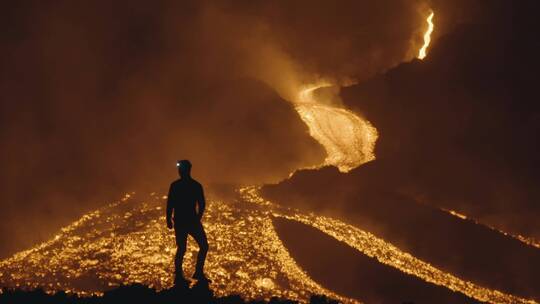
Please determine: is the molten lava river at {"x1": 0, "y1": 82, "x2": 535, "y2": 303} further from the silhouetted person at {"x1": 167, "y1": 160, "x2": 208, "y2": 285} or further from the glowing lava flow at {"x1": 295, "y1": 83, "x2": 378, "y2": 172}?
the glowing lava flow at {"x1": 295, "y1": 83, "x2": 378, "y2": 172}

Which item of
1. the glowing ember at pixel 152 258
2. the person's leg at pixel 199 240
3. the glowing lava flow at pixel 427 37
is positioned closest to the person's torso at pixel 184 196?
the person's leg at pixel 199 240

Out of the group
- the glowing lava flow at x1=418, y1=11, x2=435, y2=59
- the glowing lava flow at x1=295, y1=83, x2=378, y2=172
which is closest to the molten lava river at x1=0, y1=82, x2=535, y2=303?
the glowing lava flow at x1=295, y1=83, x2=378, y2=172

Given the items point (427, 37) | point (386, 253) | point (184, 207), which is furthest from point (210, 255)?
point (427, 37)

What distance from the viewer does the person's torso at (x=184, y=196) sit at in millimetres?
9789

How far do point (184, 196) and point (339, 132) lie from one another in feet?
44.3

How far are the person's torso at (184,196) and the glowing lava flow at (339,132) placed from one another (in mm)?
9937

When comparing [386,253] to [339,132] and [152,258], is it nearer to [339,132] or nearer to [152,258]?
[152,258]

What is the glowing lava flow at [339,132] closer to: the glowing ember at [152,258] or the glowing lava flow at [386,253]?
the glowing lava flow at [386,253]

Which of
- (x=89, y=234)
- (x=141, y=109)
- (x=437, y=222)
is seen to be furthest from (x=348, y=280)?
(x=141, y=109)

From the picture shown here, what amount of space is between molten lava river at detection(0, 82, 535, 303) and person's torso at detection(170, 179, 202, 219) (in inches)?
69.5

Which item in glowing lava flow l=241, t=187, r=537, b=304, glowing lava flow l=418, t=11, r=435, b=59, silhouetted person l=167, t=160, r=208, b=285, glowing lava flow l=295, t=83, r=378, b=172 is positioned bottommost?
silhouetted person l=167, t=160, r=208, b=285

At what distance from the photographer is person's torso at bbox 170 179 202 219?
32.1 feet

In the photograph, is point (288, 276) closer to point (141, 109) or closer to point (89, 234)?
point (89, 234)

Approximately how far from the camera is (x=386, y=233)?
15.0 m
